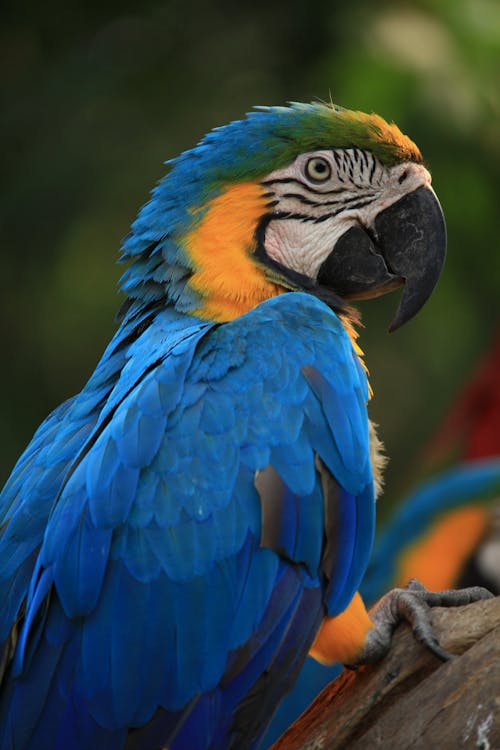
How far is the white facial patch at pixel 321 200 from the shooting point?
2.26 meters

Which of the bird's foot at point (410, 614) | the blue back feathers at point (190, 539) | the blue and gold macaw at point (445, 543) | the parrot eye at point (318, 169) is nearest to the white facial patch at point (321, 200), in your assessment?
the parrot eye at point (318, 169)

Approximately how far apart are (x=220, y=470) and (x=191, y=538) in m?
0.13

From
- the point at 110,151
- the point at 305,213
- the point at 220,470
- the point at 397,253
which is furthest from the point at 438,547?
the point at 110,151

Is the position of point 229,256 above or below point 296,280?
above

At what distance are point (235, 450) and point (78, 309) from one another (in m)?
2.38

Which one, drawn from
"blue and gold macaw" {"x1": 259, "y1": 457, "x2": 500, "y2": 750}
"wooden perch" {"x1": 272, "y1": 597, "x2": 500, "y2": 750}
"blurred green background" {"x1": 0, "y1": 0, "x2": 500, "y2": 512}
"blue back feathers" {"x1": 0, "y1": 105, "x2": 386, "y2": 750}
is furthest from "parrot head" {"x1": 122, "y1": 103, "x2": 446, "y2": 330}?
"blurred green background" {"x1": 0, "y1": 0, "x2": 500, "y2": 512}

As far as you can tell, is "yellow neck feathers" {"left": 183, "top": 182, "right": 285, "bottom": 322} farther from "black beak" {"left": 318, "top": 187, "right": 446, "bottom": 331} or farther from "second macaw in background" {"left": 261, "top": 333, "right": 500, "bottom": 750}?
"second macaw in background" {"left": 261, "top": 333, "right": 500, "bottom": 750}

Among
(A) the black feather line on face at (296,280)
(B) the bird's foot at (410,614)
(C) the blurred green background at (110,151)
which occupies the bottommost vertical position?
(B) the bird's foot at (410,614)

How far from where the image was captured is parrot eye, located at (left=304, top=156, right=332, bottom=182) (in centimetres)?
226

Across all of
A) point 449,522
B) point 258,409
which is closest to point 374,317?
point 449,522

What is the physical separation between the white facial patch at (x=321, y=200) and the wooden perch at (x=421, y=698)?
0.82m

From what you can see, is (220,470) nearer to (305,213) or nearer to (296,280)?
(296,280)

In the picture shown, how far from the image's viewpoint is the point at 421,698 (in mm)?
1855

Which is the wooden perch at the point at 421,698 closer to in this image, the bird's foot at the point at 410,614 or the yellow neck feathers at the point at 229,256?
Answer: the bird's foot at the point at 410,614
